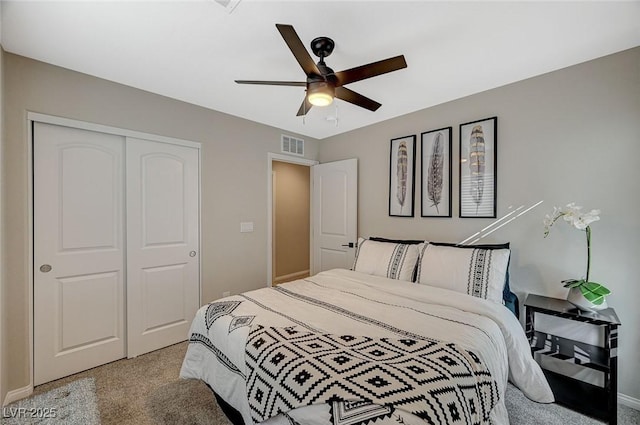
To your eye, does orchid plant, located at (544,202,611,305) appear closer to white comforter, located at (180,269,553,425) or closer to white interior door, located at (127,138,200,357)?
white comforter, located at (180,269,553,425)

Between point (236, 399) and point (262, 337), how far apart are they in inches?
14.2

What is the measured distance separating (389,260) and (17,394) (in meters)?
3.02

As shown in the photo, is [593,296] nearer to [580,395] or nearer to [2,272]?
[580,395]

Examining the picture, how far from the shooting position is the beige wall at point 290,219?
197 inches

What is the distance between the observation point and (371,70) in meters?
1.61

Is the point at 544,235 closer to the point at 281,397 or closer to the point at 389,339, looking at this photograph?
the point at 389,339

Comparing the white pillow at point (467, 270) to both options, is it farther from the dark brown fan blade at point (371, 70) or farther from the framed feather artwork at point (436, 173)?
the dark brown fan blade at point (371, 70)

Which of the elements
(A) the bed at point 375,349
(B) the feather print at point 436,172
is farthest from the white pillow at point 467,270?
(B) the feather print at point 436,172

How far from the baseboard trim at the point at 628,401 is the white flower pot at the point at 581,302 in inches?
24.7

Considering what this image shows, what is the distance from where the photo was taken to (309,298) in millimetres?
1991

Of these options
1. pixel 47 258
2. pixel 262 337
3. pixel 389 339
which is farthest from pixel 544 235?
pixel 47 258

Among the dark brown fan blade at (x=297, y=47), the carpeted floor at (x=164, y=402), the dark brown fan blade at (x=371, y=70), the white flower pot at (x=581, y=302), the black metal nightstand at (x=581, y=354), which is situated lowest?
the carpeted floor at (x=164, y=402)

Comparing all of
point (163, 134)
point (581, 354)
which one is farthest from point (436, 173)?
point (163, 134)

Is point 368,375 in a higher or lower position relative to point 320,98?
lower
